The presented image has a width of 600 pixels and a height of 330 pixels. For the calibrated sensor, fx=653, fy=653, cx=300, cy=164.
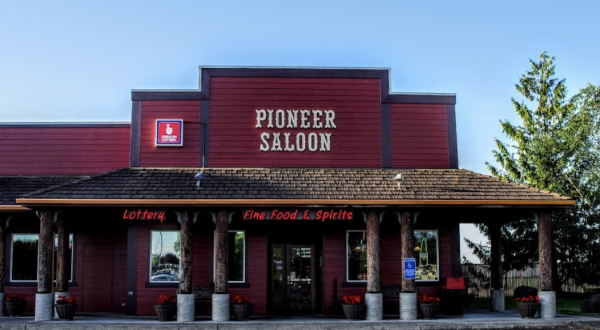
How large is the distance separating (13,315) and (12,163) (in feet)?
16.1

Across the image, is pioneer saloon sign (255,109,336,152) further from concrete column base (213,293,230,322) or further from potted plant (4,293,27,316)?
potted plant (4,293,27,316)

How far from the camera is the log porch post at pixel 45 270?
16.5 m

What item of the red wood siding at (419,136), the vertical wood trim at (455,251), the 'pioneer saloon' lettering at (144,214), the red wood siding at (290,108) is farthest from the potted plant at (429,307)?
the 'pioneer saloon' lettering at (144,214)

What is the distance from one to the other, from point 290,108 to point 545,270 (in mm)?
8500

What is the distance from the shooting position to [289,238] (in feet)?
65.9

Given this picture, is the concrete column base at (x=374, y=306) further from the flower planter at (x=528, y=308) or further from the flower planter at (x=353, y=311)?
the flower planter at (x=528, y=308)

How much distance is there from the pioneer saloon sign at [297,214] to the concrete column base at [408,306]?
2.53 m

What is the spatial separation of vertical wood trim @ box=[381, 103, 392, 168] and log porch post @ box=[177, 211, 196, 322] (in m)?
6.14

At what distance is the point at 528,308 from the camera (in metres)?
17.0

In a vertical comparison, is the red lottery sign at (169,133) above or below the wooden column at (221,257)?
above

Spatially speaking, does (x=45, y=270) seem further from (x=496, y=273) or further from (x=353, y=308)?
(x=496, y=273)

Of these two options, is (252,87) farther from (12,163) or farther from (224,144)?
(12,163)

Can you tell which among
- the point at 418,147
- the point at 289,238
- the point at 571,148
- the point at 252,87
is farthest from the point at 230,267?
the point at 571,148

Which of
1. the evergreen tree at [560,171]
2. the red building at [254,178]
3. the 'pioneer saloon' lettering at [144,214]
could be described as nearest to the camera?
the 'pioneer saloon' lettering at [144,214]
